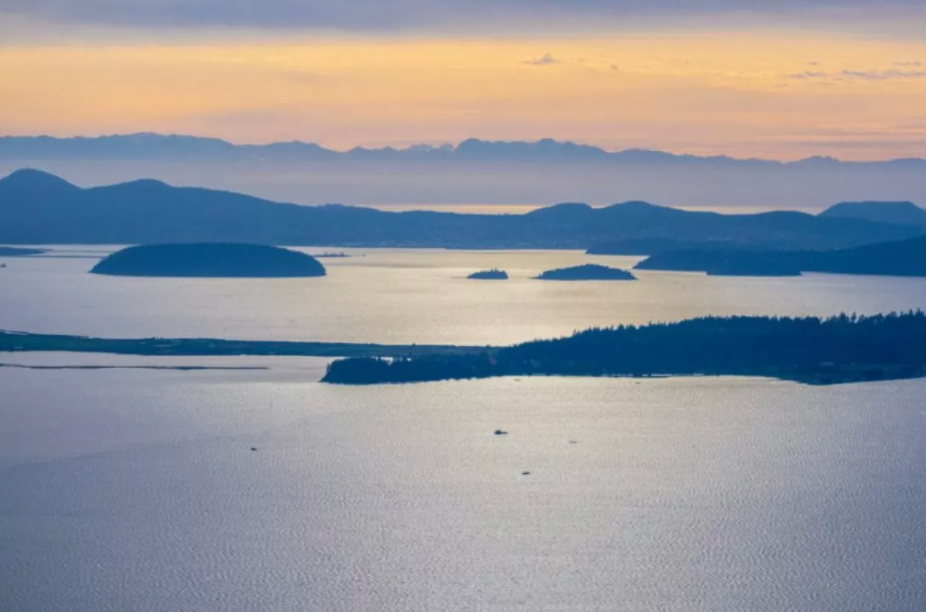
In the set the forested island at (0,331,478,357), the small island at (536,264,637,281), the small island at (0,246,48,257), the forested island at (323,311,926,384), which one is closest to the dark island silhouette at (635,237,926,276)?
the small island at (536,264,637,281)

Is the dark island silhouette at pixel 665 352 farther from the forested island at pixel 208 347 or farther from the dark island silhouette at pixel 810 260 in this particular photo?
the dark island silhouette at pixel 810 260

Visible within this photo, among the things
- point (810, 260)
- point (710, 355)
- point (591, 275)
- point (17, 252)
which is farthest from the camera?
point (17, 252)

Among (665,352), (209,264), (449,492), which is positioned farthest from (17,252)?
(449,492)

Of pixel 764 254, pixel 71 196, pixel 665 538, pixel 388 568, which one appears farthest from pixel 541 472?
pixel 71 196

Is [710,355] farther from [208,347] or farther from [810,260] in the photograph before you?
[810,260]

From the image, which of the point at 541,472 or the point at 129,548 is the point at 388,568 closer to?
the point at 129,548

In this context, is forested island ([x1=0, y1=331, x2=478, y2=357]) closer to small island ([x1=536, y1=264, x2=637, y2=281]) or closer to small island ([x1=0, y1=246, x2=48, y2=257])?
small island ([x1=536, y1=264, x2=637, y2=281])
